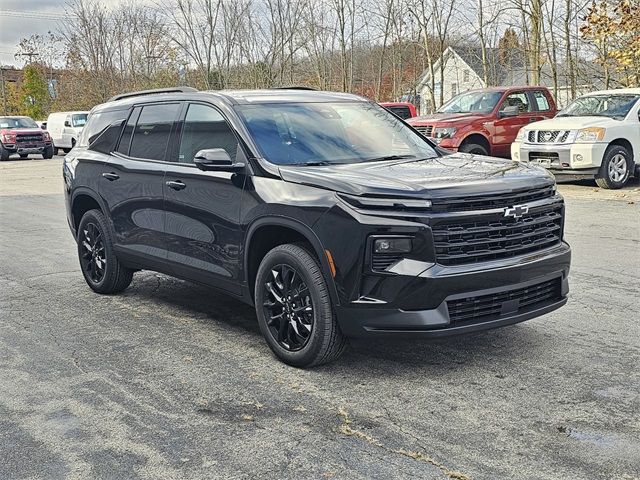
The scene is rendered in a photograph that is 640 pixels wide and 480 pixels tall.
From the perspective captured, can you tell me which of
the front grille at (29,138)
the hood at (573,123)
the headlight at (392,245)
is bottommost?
the headlight at (392,245)

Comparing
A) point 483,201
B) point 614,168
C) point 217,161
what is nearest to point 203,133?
point 217,161

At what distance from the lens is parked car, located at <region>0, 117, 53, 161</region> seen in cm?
3266

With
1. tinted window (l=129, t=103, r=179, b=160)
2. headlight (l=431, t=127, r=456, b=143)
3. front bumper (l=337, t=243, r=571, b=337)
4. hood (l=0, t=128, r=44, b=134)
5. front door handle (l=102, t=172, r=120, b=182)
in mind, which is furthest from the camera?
hood (l=0, t=128, r=44, b=134)

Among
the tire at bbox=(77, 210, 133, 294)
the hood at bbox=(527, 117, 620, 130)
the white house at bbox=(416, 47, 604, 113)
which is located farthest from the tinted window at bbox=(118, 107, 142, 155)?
the white house at bbox=(416, 47, 604, 113)

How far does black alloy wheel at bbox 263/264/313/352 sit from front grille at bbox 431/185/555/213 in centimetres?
96

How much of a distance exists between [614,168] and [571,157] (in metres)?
0.95

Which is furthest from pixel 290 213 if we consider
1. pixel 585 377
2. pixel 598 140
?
pixel 598 140

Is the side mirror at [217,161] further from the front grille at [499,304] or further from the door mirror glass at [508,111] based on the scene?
the door mirror glass at [508,111]

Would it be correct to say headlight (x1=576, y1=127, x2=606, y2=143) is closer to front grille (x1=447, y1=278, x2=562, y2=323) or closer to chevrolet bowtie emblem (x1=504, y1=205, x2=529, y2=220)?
front grille (x1=447, y1=278, x2=562, y2=323)

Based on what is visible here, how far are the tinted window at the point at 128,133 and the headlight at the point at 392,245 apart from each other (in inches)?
122

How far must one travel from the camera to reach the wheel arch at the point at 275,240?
4547mm

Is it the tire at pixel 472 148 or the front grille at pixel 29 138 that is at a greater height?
the front grille at pixel 29 138

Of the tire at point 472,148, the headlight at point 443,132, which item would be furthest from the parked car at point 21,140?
the tire at point 472,148

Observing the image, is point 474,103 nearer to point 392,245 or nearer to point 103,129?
point 103,129
